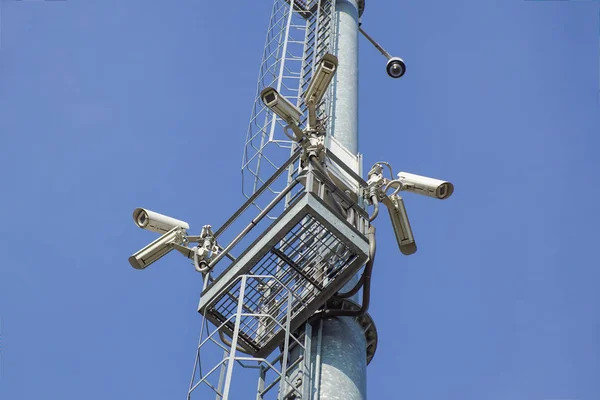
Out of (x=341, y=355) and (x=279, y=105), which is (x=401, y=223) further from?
(x=279, y=105)

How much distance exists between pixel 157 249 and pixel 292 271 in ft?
8.23

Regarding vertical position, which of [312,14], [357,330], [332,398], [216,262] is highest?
[312,14]

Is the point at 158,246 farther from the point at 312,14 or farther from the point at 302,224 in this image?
the point at 312,14

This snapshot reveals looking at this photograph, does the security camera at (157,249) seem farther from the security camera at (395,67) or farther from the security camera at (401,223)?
the security camera at (395,67)

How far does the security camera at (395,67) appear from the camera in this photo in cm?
2117

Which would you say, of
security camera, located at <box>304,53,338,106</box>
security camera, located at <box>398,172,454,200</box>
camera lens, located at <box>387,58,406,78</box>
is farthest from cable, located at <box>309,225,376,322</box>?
camera lens, located at <box>387,58,406,78</box>

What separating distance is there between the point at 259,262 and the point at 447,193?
3.31 meters

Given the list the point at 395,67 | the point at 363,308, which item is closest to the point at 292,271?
the point at 363,308

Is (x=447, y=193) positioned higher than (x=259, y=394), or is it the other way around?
(x=447, y=193)

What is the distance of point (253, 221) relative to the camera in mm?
14695

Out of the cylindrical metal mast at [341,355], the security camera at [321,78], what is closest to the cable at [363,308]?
the cylindrical metal mast at [341,355]

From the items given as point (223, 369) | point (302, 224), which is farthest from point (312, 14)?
point (223, 369)

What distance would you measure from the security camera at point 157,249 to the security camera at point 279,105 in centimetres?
268

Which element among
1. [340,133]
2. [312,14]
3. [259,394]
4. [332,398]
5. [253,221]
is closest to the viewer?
[332,398]
